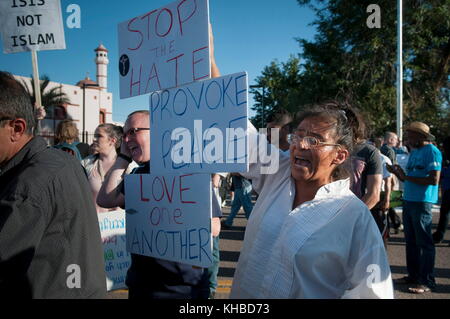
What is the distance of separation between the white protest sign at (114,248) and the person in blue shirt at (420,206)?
A: 3.06 m

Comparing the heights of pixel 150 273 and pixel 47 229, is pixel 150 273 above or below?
below

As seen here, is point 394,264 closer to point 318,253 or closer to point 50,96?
point 318,253

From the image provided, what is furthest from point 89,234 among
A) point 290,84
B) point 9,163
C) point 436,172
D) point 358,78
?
point 290,84

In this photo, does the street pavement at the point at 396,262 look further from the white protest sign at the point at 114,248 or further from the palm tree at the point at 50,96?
the palm tree at the point at 50,96

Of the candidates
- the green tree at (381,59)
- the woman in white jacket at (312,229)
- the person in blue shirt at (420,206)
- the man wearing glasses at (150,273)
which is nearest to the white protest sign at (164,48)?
the man wearing glasses at (150,273)

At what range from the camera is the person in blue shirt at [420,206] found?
13.1 feet

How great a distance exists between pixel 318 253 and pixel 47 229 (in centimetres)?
103

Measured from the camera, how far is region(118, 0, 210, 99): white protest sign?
1.76 m

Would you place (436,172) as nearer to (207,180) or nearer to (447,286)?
(447,286)

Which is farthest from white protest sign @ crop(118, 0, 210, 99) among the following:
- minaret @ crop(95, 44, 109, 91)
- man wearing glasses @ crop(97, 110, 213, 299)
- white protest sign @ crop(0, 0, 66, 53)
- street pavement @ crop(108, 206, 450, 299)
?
minaret @ crop(95, 44, 109, 91)

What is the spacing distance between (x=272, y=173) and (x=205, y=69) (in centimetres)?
61

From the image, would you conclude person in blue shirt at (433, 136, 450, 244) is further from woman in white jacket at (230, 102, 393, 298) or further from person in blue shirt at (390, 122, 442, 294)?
woman in white jacket at (230, 102, 393, 298)

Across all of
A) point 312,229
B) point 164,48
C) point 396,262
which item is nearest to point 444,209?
point 396,262

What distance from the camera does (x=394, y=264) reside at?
496 cm
